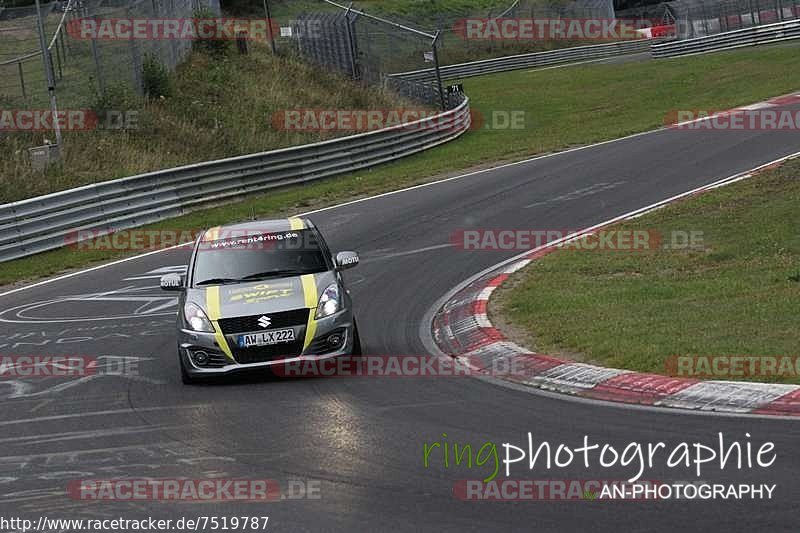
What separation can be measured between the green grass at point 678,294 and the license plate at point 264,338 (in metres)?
2.59

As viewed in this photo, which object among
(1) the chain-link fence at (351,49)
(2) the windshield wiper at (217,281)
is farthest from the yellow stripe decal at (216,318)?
A: (1) the chain-link fence at (351,49)

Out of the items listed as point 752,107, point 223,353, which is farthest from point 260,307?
point 752,107

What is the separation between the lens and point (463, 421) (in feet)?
30.2

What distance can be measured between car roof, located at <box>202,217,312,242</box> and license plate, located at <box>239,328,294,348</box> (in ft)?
6.16

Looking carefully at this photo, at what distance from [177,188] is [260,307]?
14259 mm

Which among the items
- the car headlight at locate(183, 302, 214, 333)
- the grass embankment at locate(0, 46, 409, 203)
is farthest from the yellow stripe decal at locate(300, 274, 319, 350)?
the grass embankment at locate(0, 46, 409, 203)

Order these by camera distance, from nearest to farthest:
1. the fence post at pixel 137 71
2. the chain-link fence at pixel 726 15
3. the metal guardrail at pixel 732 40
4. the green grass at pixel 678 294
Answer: the green grass at pixel 678 294 < the fence post at pixel 137 71 < the metal guardrail at pixel 732 40 < the chain-link fence at pixel 726 15

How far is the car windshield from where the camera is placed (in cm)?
1236

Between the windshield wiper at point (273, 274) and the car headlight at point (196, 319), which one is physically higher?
the windshield wiper at point (273, 274)

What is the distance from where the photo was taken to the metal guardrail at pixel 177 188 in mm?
21984

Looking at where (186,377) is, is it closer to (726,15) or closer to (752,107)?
(752,107)

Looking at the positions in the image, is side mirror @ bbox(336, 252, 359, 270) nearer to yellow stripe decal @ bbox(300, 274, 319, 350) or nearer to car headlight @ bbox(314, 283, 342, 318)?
yellow stripe decal @ bbox(300, 274, 319, 350)

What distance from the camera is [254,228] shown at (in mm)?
13102

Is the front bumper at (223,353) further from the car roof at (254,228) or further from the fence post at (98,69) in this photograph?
the fence post at (98,69)
